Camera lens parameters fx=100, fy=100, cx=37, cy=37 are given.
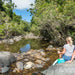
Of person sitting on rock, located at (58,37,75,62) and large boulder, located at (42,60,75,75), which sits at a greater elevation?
person sitting on rock, located at (58,37,75,62)

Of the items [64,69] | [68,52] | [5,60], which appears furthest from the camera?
[5,60]

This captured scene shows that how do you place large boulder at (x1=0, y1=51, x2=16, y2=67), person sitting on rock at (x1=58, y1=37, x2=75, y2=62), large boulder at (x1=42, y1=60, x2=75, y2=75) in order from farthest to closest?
large boulder at (x1=0, y1=51, x2=16, y2=67)
person sitting on rock at (x1=58, y1=37, x2=75, y2=62)
large boulder at (x1=42, y1=60, x2=75, y2=75)

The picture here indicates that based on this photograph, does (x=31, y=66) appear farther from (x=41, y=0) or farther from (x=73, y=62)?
→ (x=41, y=0)

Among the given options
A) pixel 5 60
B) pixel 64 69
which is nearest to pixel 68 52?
pixel 64 69

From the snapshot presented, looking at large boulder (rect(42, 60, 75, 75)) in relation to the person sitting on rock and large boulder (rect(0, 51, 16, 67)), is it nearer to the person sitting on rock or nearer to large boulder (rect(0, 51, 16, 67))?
the person sitting on rock

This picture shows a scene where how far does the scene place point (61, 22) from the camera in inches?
460

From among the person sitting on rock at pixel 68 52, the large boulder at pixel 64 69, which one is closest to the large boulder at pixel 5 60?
the large boulder at pixel 64 69

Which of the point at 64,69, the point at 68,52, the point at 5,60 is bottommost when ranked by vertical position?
the point at 5,60

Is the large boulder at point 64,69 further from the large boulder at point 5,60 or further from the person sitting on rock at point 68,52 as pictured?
the large boulder at point 5,60

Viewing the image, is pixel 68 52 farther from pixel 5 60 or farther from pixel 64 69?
pixel 5 60

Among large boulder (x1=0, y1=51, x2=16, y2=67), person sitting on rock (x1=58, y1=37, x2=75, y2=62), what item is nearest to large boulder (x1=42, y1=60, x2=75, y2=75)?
person sitting on rock (x1=58, y1=37, x2=75, y2=62)

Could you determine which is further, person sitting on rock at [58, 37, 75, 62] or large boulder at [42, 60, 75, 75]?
person sitting on rock at [58, 37, 75, 62]

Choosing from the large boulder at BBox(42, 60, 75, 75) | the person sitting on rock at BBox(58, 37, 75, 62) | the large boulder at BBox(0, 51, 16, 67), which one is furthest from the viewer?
the large boulder at BBox(0, 51, 16, 67)

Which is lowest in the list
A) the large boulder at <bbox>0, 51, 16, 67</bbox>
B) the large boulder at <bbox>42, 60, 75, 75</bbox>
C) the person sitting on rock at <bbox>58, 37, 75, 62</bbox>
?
the large boulder at <bbox>0, 51, 16, 67</bbox>
